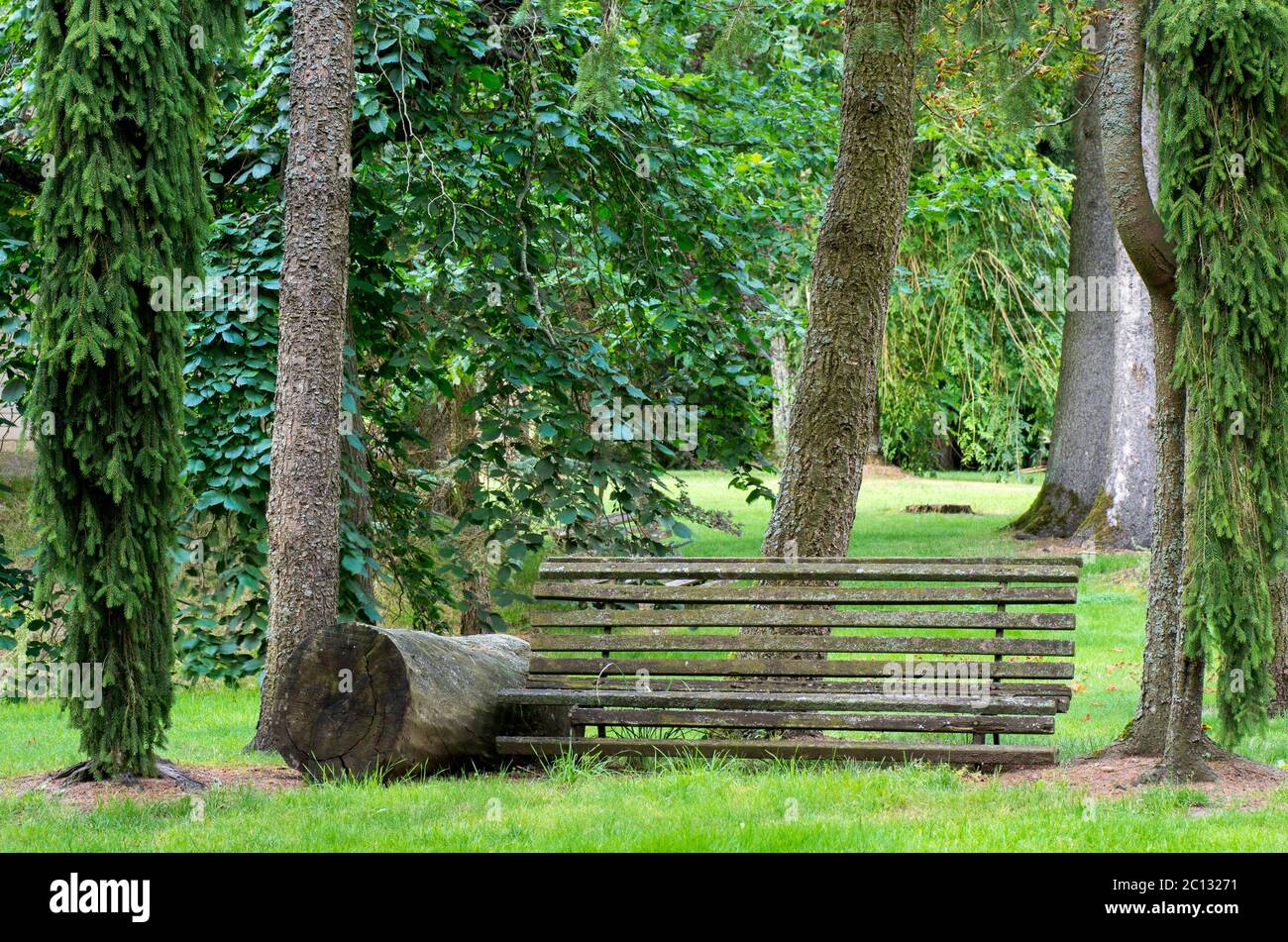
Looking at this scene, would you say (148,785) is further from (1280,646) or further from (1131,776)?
(1280,646)

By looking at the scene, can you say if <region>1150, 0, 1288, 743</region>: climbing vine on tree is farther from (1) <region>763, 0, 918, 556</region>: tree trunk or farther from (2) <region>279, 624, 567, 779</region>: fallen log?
(2) <region>279, 624, 567, 779</region>: fallen log

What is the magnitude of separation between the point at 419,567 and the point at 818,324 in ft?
15.7

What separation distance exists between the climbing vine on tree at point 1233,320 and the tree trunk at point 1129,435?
1046cm

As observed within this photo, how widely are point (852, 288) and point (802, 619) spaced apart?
204 cm

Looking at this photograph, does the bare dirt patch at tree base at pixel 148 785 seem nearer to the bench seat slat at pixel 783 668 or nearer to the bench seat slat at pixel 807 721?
the bench seat slat at pixel 783 668

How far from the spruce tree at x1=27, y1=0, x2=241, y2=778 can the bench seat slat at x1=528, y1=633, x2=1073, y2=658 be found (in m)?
2.03

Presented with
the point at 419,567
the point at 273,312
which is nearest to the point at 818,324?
the point at 273,312

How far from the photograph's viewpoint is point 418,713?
20.4 feet

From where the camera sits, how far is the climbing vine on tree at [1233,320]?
5.38 m

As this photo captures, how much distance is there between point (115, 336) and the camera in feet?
18.9

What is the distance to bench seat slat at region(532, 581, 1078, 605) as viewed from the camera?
6.36 m

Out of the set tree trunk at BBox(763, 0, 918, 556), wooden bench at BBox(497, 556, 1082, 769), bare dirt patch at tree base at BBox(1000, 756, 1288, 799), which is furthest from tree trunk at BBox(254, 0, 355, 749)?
bare dirt patch at tree base at BBox(1000, 756, 1288, 799)

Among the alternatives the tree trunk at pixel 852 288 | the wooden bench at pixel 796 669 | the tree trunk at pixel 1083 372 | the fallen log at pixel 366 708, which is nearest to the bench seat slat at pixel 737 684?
the wooden bench at pixel 796 669

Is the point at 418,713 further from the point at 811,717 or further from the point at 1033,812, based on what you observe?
the point at 1033,812
